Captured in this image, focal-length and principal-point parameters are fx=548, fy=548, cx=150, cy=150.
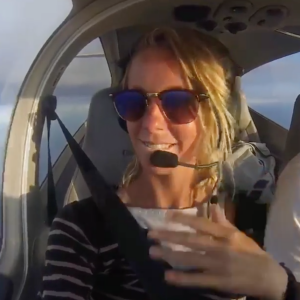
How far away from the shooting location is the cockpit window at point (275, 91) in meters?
1.15

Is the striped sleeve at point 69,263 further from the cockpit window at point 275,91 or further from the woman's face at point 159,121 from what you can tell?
the cockpit window at point 275,91

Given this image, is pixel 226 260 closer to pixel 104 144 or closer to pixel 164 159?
pixel 164 159

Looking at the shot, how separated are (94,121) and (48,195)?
0.62 ft

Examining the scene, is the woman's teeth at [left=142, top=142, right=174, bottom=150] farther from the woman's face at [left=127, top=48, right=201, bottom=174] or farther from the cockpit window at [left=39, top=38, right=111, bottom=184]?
the cockpit window at [left=39, top=38, right=111, bottom=184]

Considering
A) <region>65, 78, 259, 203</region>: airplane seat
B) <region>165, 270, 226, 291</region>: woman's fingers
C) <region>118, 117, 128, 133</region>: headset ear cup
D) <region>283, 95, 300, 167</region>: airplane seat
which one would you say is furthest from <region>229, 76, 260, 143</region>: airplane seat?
<region>165, 270, 226, 291</region>: woman's fingers

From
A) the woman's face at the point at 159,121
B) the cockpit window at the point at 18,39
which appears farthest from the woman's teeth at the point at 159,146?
the cockpit window at the point at 18,39

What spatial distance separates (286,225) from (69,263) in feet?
1.30

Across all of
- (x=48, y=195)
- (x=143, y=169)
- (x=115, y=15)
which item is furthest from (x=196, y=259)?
(x=115, y=15)

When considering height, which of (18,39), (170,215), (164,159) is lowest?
(170,215)

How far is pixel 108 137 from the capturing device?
1.18 m

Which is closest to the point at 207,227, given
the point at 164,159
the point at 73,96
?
the point at 164,159

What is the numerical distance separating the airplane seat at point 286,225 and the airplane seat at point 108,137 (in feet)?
0.58

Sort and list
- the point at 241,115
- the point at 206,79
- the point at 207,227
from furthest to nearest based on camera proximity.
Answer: the point at 241,115 → the point at 206,79 → the point at 207,227

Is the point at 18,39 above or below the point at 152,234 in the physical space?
above
